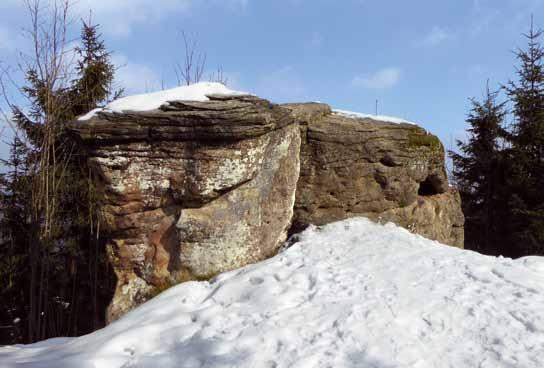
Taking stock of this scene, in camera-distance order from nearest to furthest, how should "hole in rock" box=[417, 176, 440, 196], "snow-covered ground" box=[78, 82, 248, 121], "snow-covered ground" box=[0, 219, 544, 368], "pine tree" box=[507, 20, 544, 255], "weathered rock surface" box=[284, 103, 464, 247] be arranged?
"snow-covered ground" box=[0, 219, 544, 368], "snow-covered ground" box=[78, 82, 248, 121], "weathered rock surface" box=[284, 103, 464, 247], "hole in rock" box=[417, 176, 440, 196], "pine tree" box=[507, 20, 544, 255]

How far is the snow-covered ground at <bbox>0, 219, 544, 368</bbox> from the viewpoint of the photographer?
11.2 feet

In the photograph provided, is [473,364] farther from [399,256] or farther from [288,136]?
[288,136]

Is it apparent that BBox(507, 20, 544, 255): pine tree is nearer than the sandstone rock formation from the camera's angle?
No

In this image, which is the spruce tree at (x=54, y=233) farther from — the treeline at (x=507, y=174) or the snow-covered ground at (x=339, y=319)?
the treeline at (x=507, y=174)

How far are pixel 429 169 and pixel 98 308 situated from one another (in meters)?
7.86

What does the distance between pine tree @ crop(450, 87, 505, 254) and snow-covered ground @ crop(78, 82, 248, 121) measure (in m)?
11.0

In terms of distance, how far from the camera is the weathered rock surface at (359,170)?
6.80 m

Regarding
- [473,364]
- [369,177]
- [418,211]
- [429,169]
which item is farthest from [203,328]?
[429,169]

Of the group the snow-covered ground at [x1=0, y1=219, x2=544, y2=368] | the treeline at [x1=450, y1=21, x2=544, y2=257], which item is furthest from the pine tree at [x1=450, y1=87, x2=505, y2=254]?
the snow-covered ground at [x1=0, y1=219, x2=544, y2=368]

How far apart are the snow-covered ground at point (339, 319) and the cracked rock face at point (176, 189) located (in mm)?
602

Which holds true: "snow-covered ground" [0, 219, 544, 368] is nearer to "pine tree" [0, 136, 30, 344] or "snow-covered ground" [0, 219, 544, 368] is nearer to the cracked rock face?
the cracked rock face

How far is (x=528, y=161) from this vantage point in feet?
40.4

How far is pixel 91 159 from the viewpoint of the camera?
5.72 m

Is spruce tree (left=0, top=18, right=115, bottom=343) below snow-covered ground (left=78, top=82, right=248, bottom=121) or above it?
below
